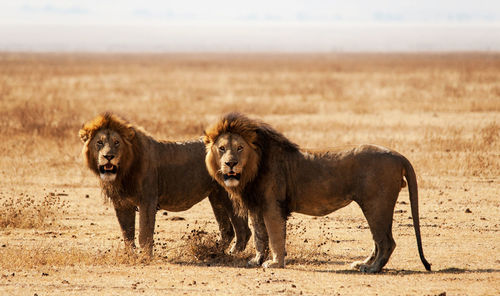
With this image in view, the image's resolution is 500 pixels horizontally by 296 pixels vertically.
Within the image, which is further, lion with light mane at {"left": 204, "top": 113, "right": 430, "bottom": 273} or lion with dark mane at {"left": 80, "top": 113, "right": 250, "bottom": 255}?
lion with dark mane at {"left": 80, "top": 113, "right": 250, "bottom": 255}

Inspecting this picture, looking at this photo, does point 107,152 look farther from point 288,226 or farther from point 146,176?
point 288,226

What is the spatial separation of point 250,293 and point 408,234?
3733mm

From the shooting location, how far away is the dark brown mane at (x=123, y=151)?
892 cm

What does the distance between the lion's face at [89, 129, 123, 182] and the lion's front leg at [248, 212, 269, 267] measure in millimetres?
1527

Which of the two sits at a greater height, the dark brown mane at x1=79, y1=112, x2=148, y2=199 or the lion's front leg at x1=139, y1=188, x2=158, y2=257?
the dark brown mane at x1=79, y1=112, x2=148, y2=199

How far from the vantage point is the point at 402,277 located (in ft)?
26.6

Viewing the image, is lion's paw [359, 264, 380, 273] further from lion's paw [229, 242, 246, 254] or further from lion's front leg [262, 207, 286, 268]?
lion's paw [229, 242, 246, 254]

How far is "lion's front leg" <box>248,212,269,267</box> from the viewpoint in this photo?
28.8 feet

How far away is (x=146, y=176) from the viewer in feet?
30.1

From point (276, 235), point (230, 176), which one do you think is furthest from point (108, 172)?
point (276, 235)

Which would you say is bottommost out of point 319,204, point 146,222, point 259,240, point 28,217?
point 28,217

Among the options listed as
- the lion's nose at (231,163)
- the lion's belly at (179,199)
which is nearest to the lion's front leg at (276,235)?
the lion's nose at (231,163)

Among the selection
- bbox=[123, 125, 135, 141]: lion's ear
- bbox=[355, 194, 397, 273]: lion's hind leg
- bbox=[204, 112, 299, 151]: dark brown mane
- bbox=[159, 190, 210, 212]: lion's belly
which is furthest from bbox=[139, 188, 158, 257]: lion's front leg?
bbox=[355, 194, 397, 273]: lion's hind leg

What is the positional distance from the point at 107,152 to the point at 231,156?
54.3 inches
